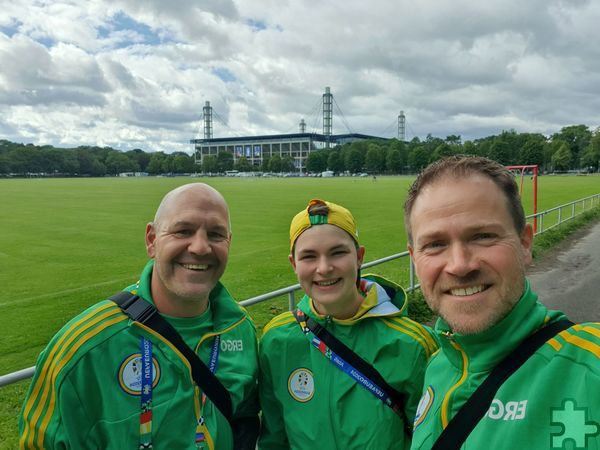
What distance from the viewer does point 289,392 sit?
7.75 feet

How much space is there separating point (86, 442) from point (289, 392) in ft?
3.22

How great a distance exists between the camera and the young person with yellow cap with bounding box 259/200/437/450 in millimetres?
2254

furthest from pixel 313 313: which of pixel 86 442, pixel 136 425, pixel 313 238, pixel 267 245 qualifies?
pixel 267 245

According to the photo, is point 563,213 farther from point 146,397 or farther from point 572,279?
point 146,397

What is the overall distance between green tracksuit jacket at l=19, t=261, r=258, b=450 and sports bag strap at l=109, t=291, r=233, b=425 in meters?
0.03

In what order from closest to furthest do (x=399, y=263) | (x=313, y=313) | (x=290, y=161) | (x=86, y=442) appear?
(x=86, y=442) → (x=313, y=313) → (x=399, y=263) → (x=290, y=161)

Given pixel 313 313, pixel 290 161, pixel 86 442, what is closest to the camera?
pixel 86 442

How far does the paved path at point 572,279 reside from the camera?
25.9 ft

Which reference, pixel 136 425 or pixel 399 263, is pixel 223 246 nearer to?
pixel 136 425

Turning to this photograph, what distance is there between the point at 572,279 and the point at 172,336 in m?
10.6

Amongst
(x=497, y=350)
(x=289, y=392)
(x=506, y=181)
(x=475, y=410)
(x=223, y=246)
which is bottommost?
(x=289, y=392)

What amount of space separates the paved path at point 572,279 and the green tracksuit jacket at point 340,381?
6016mm

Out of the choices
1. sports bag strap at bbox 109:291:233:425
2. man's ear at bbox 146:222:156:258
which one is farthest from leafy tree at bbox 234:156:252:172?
sports bag strap at bbox 109:291:233:425

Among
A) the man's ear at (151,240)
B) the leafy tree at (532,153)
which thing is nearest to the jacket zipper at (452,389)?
the man's ear at (151,240)
